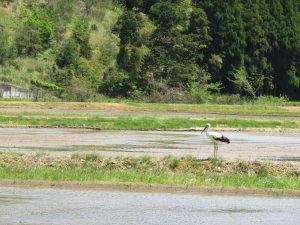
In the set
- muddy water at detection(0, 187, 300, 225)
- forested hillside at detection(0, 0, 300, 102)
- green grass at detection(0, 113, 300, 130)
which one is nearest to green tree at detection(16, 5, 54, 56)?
forested hillside at detection(0, 0, 300, 102)

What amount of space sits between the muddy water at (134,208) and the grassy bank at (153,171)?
3.46ft

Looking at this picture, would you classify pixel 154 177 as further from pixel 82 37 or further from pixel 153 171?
pixel 82 37

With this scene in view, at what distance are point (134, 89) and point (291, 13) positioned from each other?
15.7 meters

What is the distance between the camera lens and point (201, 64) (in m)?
76.2

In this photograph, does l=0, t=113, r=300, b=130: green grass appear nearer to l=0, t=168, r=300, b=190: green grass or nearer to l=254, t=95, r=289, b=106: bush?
l=0, t=168, r=300, b=190: green grass

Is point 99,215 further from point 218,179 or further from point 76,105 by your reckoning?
point 76,105

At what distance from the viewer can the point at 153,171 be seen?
60.5ft

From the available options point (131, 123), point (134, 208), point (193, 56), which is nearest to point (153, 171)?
point (134, 208)

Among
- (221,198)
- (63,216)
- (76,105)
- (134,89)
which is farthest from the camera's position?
(134,89)

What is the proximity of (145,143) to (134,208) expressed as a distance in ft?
53.1

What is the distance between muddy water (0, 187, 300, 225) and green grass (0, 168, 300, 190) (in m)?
0.95

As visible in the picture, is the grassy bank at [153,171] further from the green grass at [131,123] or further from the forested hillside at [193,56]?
the forested hillside at [193,56]

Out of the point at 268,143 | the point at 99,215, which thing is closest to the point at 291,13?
the point at 268,143

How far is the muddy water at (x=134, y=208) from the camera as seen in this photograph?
1244cm
